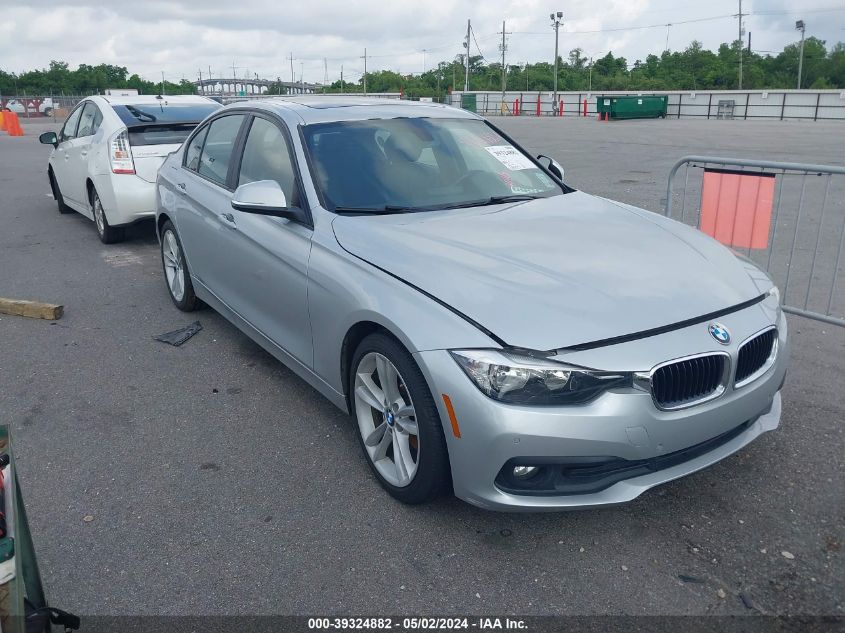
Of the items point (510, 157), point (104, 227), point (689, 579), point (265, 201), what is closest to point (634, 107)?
point (104, 227)

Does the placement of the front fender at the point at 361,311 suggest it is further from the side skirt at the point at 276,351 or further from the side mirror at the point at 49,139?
the side mirror at the point at 49,139

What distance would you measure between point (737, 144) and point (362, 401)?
2157 cm

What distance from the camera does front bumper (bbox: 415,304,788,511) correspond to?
2.62m

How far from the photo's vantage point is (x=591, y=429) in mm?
2619

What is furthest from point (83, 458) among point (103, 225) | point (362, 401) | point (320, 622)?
point (103, 225)

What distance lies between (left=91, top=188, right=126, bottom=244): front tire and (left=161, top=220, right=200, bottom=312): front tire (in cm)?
278

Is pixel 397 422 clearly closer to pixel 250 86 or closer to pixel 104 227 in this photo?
pixel 104 227

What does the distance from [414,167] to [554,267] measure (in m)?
1.36

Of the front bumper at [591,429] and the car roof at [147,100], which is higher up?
the car roof at [147,100]

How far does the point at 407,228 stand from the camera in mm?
3533

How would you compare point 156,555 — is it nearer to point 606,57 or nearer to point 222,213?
point 222,213

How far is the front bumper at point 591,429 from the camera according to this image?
2.62 metres

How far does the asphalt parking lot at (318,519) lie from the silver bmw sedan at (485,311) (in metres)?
0.31

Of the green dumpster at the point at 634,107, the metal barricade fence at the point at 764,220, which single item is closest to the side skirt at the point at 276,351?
the metal barricade fence at the point at 764,220
